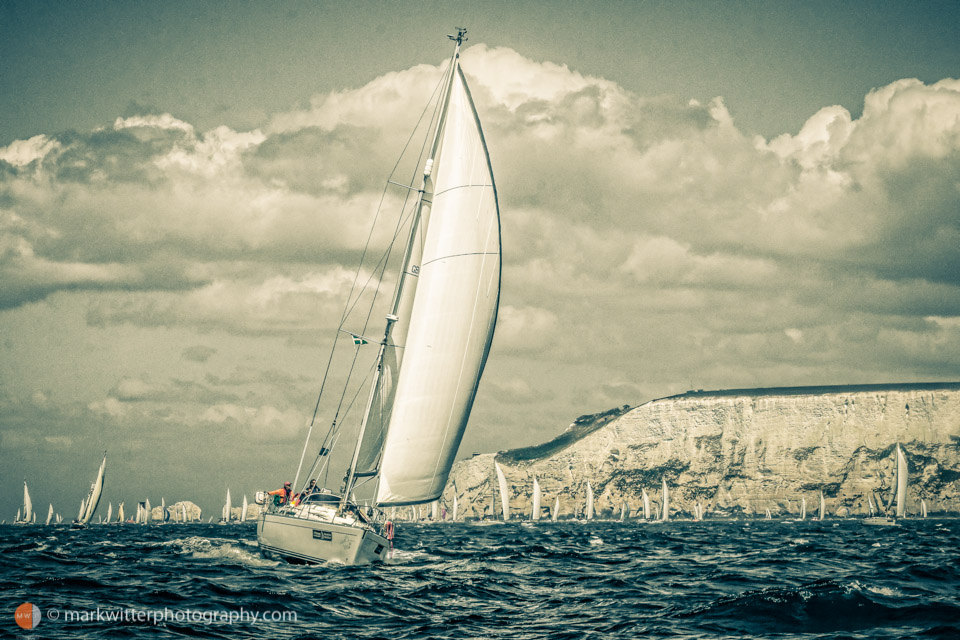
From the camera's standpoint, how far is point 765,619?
14227 millimetres

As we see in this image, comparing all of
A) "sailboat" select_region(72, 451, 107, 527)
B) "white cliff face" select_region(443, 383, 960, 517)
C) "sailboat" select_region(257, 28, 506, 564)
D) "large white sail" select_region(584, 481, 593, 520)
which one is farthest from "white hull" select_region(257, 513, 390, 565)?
"white cliff face" select_region(443, 383, 960, 517)

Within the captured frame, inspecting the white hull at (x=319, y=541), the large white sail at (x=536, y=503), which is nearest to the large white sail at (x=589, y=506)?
the large white sail at (x=536, y=503)

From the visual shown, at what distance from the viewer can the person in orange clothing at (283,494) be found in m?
27.4

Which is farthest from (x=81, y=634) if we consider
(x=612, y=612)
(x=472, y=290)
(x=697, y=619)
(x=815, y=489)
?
(x=815, y=489)

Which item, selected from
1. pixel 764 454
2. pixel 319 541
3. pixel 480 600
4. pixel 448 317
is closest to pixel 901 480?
pixel 764 454

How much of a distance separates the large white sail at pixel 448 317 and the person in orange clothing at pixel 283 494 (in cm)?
412

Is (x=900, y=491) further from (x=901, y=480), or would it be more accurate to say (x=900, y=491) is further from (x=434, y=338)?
(x=434, y=338)

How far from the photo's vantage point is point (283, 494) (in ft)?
90.9

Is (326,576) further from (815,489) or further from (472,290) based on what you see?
(815,489)

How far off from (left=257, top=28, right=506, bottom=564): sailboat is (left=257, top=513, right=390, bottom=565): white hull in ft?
0.25

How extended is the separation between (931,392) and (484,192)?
158 m

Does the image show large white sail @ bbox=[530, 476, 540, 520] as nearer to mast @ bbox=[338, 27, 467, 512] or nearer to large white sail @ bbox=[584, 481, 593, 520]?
large white sail @ bbox=[584, 481, 593, 520]

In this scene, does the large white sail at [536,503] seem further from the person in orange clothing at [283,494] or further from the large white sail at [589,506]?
the person in orange clothing at [283,494]

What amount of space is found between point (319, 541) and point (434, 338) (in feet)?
24.3
